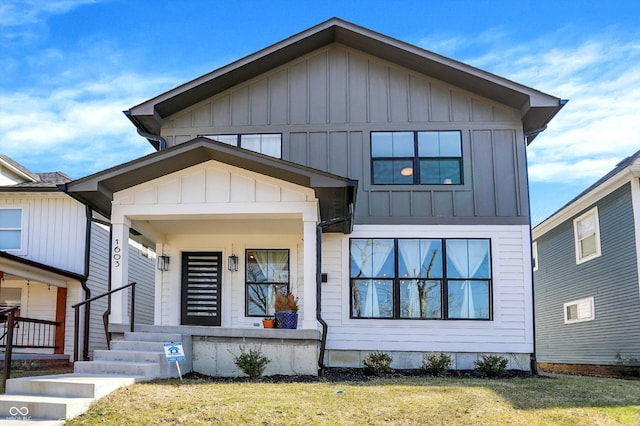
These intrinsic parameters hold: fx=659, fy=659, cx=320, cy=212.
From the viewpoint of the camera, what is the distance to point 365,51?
13430 millimetres

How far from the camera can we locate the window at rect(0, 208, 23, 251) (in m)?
15.3

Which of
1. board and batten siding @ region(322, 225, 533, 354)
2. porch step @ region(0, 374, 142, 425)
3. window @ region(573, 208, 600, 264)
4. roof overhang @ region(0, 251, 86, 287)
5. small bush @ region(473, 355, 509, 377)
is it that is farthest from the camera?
window @ region(573, 208, 600, 264)

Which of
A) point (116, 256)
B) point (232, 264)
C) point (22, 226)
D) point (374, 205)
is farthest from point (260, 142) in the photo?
point (22, 226)

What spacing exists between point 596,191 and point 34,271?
40.6 ft

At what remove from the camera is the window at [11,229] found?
15281mm

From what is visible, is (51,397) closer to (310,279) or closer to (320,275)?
(310,279)

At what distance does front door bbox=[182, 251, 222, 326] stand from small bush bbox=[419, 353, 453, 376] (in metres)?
4.23

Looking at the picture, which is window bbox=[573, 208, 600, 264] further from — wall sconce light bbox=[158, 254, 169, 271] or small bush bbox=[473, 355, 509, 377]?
wall sconce light bbox=[158, 254, 169, 271]

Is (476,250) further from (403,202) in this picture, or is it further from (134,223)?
(134,223)

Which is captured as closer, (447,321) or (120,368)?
(120,368)

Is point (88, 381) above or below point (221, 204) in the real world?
below

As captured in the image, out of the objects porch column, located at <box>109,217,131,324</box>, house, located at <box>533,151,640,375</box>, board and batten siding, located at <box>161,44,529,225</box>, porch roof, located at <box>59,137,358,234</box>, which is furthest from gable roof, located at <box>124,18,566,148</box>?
porch column, located at <box>109,217,131,324</box>

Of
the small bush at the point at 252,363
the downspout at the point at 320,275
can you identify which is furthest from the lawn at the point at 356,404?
the downspout at the point at 320,275
